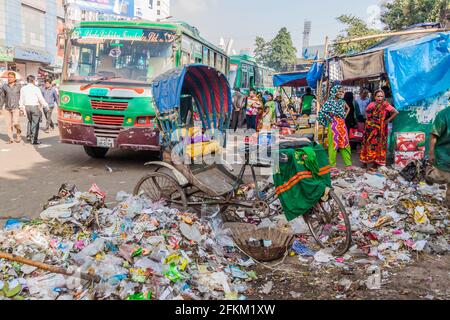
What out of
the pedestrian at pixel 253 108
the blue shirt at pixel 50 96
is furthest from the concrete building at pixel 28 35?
the pedestrian at pixel 253 108

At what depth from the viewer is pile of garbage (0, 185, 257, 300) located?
3117 mm

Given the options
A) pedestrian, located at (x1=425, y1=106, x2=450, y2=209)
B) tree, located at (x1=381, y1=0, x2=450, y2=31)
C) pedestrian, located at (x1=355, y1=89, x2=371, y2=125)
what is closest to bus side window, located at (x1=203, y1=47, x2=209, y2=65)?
pedestrian, located at (x1=355, y1=89, x2=371, y2=125)

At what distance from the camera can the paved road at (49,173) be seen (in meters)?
5.90

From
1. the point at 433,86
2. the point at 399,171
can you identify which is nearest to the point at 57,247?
the point at 399,171

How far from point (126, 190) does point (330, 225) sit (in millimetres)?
3567

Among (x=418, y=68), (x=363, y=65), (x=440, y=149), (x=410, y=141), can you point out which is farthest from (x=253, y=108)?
(x=440, y=149)

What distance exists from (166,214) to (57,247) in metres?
1.26

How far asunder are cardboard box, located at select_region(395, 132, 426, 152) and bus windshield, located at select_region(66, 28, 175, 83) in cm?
498

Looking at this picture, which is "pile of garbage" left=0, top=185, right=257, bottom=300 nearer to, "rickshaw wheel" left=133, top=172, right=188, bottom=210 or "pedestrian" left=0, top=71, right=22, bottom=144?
"rickshaw wheel" left=133, top=172, right=188, bottom=210

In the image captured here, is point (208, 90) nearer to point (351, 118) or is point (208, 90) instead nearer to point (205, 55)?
point (205, 55)

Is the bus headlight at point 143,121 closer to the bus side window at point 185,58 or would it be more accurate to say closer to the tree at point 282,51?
the bus side window at point 185,58

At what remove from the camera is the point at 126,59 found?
26.1 feet
